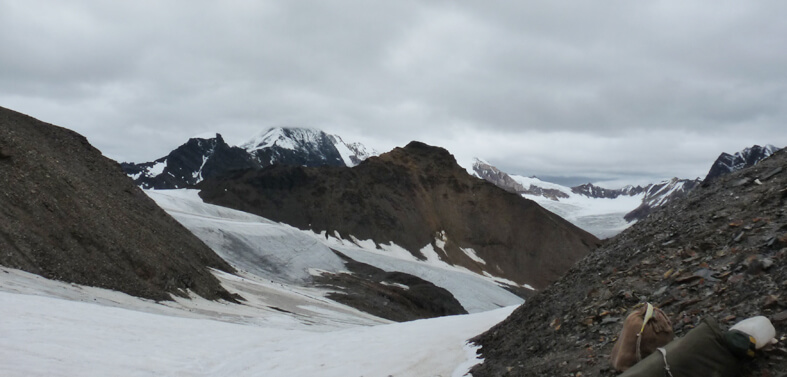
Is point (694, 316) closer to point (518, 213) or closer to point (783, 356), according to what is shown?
point (783, 356)

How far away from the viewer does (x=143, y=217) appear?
39438 millimetres

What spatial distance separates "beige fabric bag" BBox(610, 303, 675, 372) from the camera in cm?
650

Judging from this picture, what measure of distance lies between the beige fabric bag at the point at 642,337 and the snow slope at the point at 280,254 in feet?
177

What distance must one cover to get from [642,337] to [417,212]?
12532cm

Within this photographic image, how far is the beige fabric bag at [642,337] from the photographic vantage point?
6.50 meters

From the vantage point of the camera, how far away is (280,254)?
226ft

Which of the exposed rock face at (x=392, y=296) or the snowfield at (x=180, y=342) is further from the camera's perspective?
the exposed rock face at (x=392, y=296)

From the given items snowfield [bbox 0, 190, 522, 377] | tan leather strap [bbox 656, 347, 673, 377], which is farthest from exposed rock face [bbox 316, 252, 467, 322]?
tan leather strap [bbox 656, 347, 673, 377]

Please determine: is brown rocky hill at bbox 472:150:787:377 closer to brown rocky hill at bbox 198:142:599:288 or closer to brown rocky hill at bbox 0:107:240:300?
brown rocky hill at bbox 0:107:240:300

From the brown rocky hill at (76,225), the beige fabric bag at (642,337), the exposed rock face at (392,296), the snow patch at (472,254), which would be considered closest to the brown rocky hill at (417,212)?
the snow patch at (472,254)

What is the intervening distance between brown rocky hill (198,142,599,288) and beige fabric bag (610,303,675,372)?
368 ft

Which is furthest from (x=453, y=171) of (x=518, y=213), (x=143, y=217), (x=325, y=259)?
(x=143, y=217)

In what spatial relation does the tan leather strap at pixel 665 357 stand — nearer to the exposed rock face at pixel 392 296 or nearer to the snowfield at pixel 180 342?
the snowfield at pixel 180 342

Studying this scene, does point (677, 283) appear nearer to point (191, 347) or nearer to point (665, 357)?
point (665, 357)
